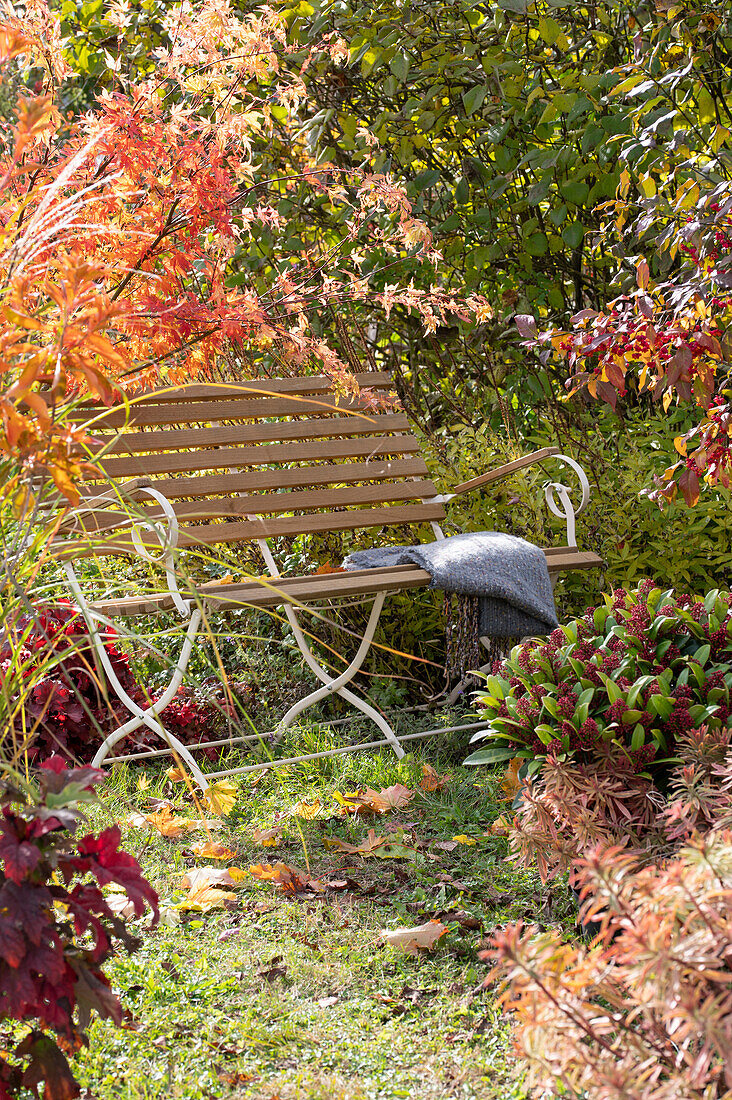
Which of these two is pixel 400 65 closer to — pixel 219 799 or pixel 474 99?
pixel 474 99

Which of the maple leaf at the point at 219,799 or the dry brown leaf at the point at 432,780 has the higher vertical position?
the maple leaf at the point at 219,799

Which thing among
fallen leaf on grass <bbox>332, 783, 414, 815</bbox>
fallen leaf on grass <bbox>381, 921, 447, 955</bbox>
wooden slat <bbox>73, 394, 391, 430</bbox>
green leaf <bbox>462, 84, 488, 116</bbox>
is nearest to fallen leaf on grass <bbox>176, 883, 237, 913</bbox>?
fallen leaf on grass <bbox>381, 921, 447, 955</bbox>

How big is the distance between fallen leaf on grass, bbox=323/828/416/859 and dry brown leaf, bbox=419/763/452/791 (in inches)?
12.7

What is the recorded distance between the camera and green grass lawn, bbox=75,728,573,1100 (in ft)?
5.02

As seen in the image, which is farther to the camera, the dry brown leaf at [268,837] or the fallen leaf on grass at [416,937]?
the dry brown leaf at [268,837]

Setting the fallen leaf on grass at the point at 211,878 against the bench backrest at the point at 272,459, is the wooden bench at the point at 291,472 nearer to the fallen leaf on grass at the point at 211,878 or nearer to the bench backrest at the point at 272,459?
the bench backrest at the point at 272,459

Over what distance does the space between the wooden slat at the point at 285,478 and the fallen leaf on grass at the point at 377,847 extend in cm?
132

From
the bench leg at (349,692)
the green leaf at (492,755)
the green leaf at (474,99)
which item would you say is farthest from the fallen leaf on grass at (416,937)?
the green leaf at (474,99)

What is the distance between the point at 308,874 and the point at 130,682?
1375 millimetres

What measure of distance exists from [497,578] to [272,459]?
1.03 m

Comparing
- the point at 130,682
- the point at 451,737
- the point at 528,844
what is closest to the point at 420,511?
the point at 451,737

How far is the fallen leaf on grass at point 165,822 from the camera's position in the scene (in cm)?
250

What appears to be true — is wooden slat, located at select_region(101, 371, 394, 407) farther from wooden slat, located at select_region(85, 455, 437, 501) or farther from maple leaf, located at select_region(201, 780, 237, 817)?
maple leaf, located at select_region(201, 780, 237, 817)

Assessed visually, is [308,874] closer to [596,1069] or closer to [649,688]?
[649,688]
